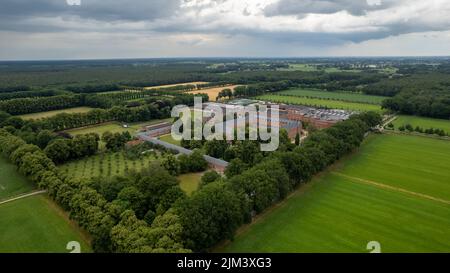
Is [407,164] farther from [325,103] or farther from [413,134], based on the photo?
[325,103]

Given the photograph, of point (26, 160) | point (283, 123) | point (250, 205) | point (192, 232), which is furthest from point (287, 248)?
point (283, 123)

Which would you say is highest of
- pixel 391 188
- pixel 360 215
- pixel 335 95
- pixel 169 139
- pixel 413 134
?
pixel 335 95

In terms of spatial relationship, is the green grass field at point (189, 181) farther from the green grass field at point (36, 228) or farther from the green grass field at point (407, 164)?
the green grass field at point (407, 164)

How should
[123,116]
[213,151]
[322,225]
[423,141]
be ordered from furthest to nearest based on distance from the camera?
Answer: [123,116]
[423,141]
[213,151]
[322,225]

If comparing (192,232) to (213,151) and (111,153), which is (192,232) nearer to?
(213,151)

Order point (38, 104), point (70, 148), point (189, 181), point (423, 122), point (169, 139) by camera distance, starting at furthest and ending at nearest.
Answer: point (38, 104) → point (423, 122) → point (169, 139) → point (70, 148) → point (189, 181)

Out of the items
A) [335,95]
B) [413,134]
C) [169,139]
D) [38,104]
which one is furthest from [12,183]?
[335,95]

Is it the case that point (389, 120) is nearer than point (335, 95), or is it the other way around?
point (389, 120)
